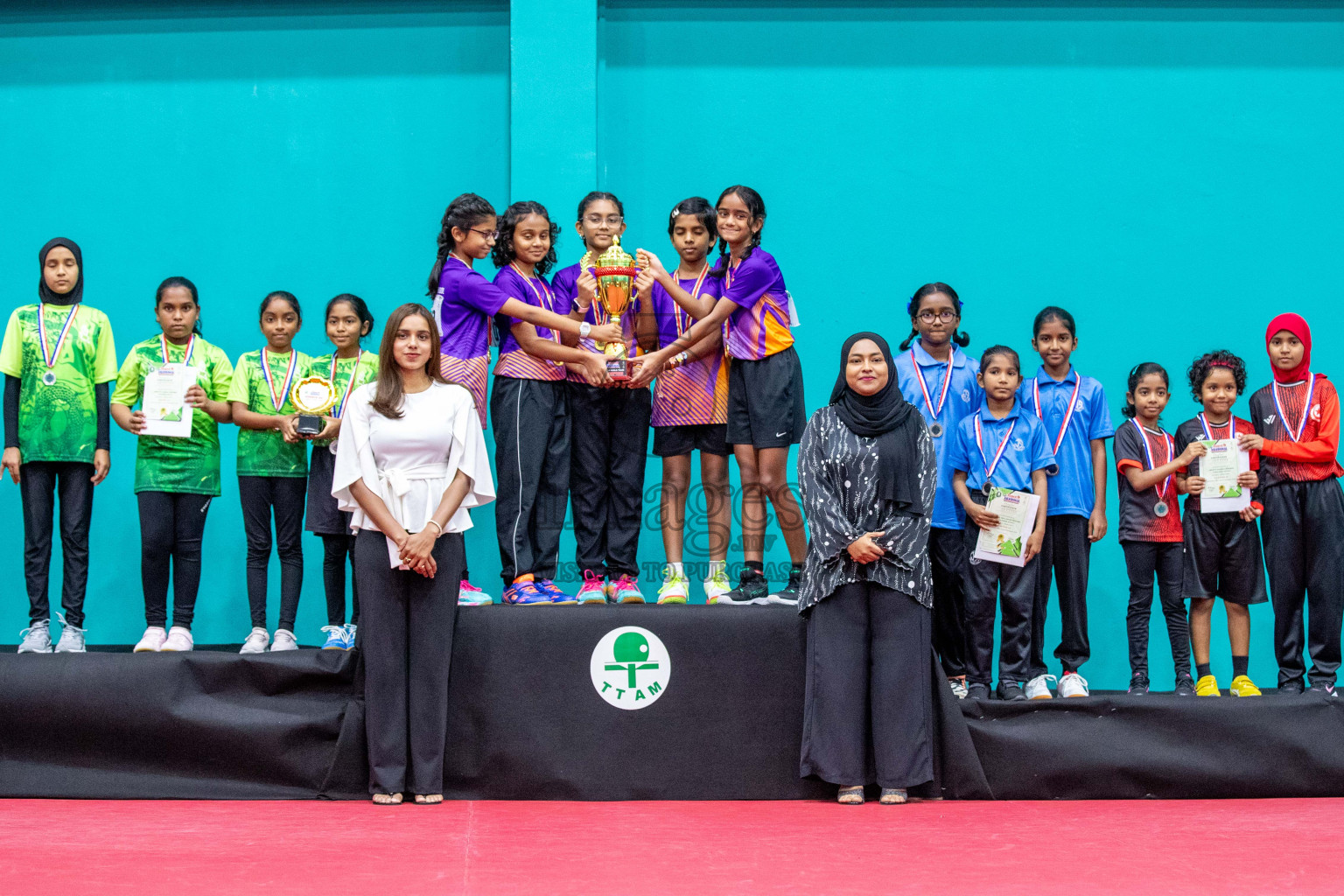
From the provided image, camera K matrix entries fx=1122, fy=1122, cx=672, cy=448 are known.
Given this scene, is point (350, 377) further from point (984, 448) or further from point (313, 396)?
point (984, 448)

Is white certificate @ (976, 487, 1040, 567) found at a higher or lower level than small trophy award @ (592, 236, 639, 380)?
lower

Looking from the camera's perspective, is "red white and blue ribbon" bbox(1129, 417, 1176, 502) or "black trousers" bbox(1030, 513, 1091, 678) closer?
"black trousers" bbox(1030, 513, 1091, 678)

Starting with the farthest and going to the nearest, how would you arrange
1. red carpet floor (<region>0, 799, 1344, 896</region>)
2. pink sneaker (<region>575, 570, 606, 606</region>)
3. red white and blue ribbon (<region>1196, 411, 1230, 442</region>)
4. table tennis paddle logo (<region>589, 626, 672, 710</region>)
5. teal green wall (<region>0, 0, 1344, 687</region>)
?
teal green wall (<region>0, 0, 1344, 687</region>) < red white and blue ribbon (<region>1196, 411, 1230, 442</region>) < pink sneaker (<region>575, 570, 606, 606</region>) < table tennis paddle logo (<region>589, 626, 672, 710</region>) < red carpet floor (<region>0, 799, 1344, 896</region>)

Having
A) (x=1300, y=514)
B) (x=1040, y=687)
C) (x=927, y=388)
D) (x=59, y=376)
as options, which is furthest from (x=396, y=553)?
(x=1300, y=514)

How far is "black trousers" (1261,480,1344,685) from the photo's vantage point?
4348 millimetres

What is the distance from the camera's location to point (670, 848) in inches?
121

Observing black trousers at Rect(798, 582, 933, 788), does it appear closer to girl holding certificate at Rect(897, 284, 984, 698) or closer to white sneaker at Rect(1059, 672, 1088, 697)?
girl holding certificate at Rect(897, 284, 984, 698)

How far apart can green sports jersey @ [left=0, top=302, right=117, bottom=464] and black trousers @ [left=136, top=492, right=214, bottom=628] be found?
34 cm

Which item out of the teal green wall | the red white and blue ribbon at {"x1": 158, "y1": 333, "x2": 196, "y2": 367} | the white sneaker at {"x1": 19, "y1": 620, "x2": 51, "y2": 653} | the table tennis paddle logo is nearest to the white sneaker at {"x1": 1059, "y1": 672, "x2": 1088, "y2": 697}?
the table tennis paddle logo

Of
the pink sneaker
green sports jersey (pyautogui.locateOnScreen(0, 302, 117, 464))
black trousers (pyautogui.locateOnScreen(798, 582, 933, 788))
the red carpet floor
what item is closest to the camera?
the red carpet floor

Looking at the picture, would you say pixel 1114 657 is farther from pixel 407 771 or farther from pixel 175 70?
pixel 175 70

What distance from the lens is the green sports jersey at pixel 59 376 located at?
434 centimetres

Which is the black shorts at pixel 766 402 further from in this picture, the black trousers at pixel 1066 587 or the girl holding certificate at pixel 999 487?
the black trousers at pixel 1066 587

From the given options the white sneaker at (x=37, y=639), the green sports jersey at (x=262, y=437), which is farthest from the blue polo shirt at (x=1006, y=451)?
the white sneaker at (x=37, y=639)
